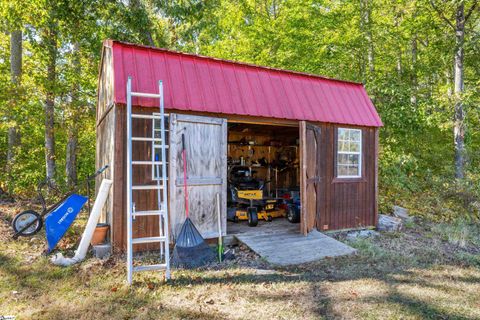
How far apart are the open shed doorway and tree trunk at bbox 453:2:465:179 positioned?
5352 mm

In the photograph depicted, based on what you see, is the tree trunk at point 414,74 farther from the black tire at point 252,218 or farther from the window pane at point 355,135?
the black tire at point 252,218

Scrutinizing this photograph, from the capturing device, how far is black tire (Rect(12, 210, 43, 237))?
6.20 m

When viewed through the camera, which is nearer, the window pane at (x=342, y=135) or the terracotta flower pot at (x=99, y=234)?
the terracotta flower pot at (x=99, y=234)

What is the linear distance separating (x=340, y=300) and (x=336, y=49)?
436 inches

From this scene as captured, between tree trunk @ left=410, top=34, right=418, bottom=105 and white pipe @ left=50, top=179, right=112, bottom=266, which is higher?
tree trunk @ left=410, top=34, right=418, bottom=105

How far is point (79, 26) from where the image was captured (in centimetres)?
1067

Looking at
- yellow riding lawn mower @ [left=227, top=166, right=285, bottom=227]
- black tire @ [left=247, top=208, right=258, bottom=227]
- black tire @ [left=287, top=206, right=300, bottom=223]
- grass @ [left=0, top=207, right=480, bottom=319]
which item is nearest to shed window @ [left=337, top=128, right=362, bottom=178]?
black tire @ [left=287, top=206, right=300, bottom=223]

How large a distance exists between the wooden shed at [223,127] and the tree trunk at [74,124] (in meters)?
3.59

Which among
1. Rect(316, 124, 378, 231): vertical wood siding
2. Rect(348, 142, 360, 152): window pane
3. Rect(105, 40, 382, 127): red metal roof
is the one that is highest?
Rect(105, 40, 382, 127): red metal roof

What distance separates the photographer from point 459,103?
1047 centimetres

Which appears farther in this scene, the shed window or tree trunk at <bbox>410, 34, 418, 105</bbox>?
tree trunk at <bbox>410, 34, 418, 105</bbox>

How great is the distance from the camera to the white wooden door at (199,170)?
18.4ft

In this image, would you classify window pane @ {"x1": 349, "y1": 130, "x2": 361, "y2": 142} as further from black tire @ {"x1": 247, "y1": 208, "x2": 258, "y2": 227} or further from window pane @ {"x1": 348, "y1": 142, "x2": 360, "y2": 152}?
black tire @ {"x1": 247, "y1": 208, "x2": 258, "y2": 227}

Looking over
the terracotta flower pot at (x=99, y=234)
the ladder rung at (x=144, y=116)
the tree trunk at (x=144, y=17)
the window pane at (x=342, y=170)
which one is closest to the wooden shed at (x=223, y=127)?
the window pane at (x=342, y=170)
